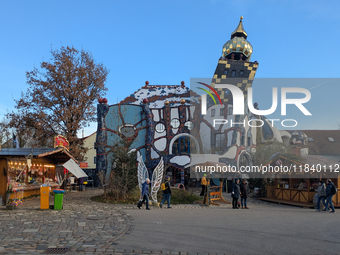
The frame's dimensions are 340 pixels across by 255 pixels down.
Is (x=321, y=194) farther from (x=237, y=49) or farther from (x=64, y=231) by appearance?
(x=237, y=49)

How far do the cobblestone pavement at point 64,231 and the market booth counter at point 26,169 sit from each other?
8.80 ft

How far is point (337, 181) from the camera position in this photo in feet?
56.3

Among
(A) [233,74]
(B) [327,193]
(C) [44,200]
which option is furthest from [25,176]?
(A) [233,74]

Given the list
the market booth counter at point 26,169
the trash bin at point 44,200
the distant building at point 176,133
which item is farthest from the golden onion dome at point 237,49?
the trash bin at point 44,200

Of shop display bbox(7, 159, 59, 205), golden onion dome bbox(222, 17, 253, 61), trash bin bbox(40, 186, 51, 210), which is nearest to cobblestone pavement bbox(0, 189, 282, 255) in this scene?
trash bin bbox(40, 186, 51, 210)

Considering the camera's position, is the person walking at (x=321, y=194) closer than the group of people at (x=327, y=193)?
No

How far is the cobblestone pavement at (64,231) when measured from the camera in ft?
22.8

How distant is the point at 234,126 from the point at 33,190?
19.6m

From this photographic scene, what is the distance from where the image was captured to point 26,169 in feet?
61.2

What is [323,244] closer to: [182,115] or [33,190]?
[33,190]

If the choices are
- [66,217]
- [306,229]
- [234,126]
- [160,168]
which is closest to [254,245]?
[306,229]

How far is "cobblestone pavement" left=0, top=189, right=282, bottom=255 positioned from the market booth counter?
2.68 metres

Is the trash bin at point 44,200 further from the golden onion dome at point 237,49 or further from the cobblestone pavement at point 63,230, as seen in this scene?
the golden onion dome at point 237,49

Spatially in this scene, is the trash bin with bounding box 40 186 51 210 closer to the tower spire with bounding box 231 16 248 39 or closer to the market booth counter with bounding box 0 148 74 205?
the market booth counter with bounding box 0 148 74 205
